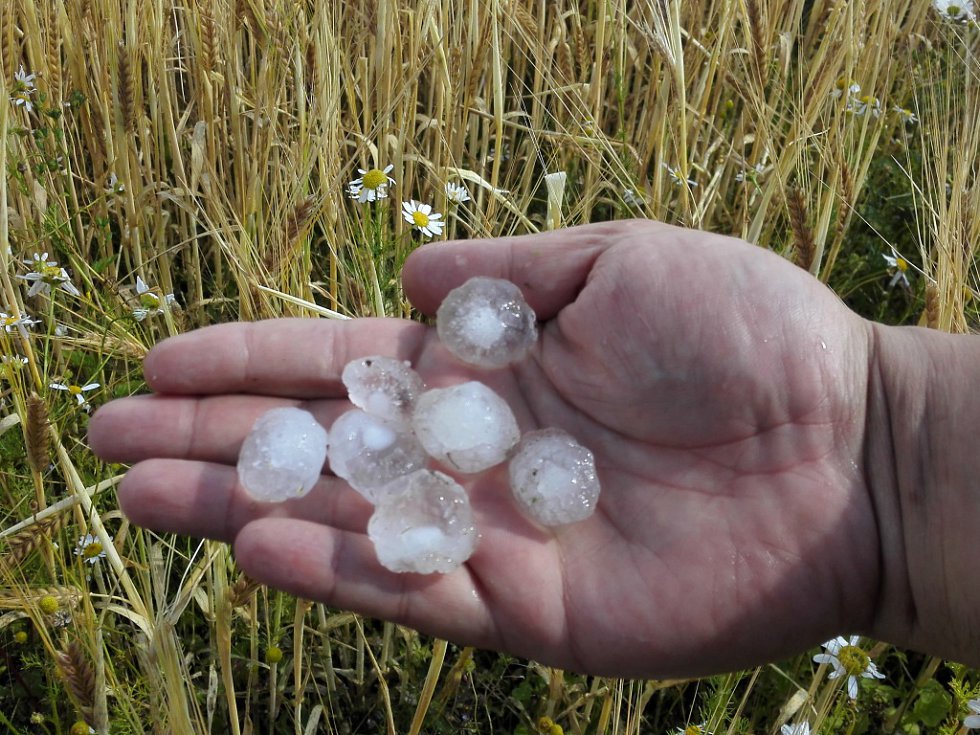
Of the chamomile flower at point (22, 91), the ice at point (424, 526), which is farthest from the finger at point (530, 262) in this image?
the chamomile flower at point (22, 91)

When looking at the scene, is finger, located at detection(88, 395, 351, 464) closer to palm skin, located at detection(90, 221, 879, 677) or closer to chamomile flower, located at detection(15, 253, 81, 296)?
palm skin, located at detection(90, 221, 879, 677)

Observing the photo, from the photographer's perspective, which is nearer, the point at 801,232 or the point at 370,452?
the point at 370,452

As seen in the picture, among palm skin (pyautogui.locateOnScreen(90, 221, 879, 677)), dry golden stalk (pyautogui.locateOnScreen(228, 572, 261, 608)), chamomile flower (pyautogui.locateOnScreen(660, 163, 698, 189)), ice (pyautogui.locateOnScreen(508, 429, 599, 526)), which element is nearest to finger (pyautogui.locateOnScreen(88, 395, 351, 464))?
palm skin (pyautogui.locateOnScreen(90, 221, 879, 677))

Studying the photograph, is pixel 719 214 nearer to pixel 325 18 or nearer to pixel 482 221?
pixel 482 221

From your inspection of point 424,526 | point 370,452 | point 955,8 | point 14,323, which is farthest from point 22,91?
point 955,8

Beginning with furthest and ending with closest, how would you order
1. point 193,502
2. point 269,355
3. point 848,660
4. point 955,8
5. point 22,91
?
point 955,8 < point 22,91 < point 269,355 < point 848,660 < point 193,502

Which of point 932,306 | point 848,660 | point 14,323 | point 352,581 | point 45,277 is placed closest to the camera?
point 352,581

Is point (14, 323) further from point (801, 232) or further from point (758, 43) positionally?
point (758, 43)
